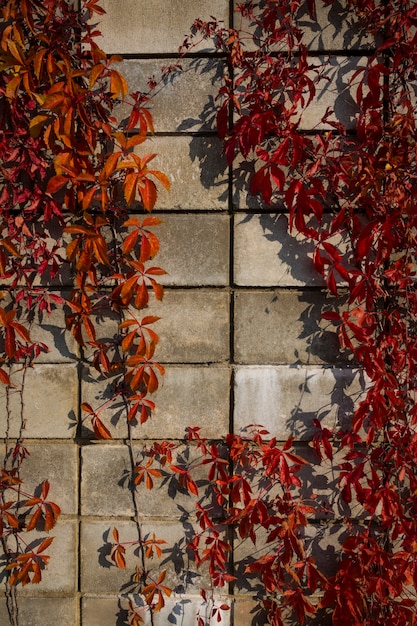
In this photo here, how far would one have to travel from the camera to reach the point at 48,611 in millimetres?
2494

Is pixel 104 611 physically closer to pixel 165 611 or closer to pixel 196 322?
pixel 165 611

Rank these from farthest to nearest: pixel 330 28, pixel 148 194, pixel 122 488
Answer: pixel 122 488 → pixel 330 28 → pixel 148 194

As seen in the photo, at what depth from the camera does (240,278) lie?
2420 millimetres

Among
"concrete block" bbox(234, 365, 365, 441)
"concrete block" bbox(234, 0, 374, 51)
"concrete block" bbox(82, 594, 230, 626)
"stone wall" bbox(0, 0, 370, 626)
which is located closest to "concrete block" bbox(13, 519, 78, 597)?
"stone wall" bbox(0, 0, 370, 626)

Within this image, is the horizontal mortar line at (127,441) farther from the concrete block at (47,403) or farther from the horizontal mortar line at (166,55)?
the horizontal mortar line at (166,55)

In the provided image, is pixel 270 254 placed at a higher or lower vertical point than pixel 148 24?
lower

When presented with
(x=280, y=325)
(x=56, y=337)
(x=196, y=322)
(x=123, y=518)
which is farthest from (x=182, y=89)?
(x=123, y=518)

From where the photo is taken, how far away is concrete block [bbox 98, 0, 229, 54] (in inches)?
92.8

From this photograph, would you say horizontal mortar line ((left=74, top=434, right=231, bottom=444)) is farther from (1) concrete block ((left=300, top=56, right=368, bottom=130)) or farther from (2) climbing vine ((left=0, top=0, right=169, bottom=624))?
(1) concrete block ((left=300, top=56, right=368, bottom=130))

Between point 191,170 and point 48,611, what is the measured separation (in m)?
2.23

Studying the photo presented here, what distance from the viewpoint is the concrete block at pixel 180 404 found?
2.44 metres

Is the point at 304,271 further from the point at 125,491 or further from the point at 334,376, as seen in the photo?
the point at 125,491

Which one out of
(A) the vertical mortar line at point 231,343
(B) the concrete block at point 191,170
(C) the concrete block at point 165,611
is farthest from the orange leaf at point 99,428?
(B) the concrete block at point 191,170

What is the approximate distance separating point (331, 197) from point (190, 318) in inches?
34.2
